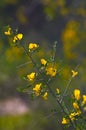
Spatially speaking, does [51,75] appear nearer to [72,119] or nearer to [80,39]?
[72,119]

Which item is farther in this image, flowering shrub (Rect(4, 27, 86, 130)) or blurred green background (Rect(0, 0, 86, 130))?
blurred green background (Rect(0, 0, 86, 130))

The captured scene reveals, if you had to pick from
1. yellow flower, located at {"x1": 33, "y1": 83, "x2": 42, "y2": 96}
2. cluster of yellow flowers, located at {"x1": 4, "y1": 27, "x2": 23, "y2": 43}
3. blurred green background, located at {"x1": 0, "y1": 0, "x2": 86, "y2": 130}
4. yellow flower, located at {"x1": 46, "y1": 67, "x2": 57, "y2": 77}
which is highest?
blurred green background, located at {"x1": 0, "y1": 0, "x2": 86, "y2": 130}

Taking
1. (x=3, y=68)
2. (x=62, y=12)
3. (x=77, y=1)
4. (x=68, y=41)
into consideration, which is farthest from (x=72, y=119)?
(x=77, y=1)

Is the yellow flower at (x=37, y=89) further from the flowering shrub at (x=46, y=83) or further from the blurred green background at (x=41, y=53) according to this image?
the blurred green background at (x=41, y=53)

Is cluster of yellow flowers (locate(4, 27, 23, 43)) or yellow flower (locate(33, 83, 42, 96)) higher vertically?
cluster of yellow flowers (locate(4, 27, 23, 43))

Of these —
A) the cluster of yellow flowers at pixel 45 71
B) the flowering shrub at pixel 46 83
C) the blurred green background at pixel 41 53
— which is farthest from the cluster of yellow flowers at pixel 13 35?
the blurred green background at pixel 41 53

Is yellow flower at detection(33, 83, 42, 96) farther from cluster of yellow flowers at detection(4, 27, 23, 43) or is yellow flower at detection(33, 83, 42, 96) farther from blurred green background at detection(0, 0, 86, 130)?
blurred green background at detection(0, 0, 86, 130)

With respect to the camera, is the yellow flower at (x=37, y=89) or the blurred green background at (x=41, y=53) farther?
the blurred green background at (x=41, y=53)

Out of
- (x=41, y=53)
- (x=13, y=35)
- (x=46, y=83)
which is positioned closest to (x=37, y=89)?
(x=46, y=83)

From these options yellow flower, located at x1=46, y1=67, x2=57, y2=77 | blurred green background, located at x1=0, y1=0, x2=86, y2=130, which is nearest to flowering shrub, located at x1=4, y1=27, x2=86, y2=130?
yellow flower, located at x1=46, y1=67, x2=57, y2=77

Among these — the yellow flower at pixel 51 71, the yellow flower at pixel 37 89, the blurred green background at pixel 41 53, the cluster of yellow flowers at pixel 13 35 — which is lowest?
the yellow flower at pixel 37 89
